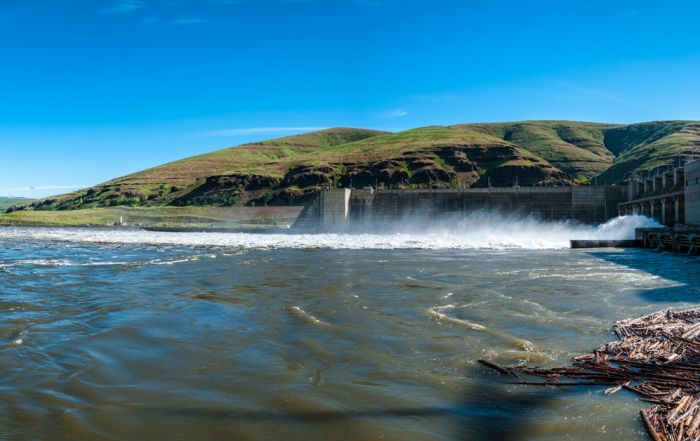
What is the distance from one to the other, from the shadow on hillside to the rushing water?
229mm

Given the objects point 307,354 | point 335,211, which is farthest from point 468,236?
point 307,354

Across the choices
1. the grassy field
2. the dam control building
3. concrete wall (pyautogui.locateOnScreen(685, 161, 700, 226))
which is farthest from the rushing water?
the grassy field

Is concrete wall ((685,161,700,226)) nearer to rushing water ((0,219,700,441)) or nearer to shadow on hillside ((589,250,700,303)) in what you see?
shadow on hillside ((589,250,700,303))

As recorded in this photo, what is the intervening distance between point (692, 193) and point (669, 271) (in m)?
16.2

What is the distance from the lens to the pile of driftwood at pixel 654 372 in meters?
5.57

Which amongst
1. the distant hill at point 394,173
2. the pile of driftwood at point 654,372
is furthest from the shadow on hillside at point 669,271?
the distant hill at point 394,173

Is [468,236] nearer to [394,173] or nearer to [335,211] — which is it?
[335,211]

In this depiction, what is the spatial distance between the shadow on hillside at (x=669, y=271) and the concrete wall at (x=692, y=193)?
12.6ft

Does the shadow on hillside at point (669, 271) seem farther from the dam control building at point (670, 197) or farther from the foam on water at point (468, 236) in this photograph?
the foam on water at point (468, 236)

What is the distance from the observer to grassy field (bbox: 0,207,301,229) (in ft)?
258

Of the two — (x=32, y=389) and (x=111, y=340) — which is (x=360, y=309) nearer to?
(x=111, y=340)

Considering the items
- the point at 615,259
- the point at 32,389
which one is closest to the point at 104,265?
the point at 32,389

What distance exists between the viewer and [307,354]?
8.89 metres

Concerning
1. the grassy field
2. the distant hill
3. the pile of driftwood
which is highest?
the distant hill
